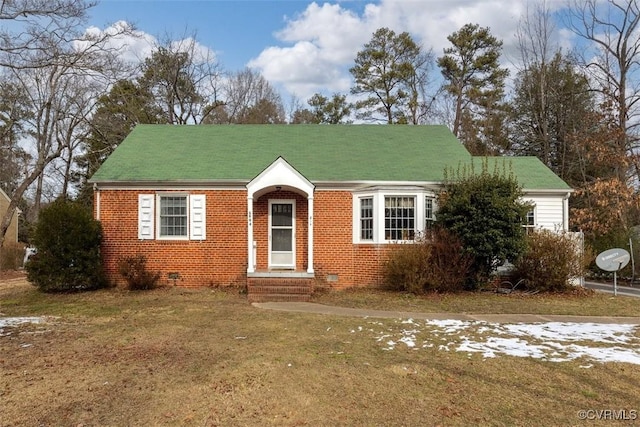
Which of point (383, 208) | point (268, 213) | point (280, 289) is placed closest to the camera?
point (280, 289)

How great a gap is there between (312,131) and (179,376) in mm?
12569

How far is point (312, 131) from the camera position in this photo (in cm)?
1659

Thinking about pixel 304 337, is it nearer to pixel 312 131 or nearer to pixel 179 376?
pixel 179 376

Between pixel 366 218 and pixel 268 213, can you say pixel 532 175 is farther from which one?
pixel 268 213

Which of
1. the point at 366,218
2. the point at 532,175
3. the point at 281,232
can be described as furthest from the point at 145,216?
the point at 532,175

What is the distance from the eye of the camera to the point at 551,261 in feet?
38.9

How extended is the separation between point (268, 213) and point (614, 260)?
992 cm

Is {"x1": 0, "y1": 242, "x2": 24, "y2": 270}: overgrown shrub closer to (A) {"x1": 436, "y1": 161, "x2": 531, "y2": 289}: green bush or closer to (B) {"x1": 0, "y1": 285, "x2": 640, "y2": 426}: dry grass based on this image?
(B) {"x1": 0, "y1": 285, "x2": 640, "y2": 426}: dry grass

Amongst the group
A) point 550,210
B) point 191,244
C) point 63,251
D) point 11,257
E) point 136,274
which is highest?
point 550,210

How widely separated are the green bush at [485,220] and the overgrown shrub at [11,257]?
21739mm

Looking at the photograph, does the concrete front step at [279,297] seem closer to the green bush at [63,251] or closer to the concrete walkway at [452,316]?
the concrete walkway at [452,316]

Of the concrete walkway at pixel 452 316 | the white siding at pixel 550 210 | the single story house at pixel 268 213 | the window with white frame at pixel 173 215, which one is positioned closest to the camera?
the concrete walkway at pixel 452 316

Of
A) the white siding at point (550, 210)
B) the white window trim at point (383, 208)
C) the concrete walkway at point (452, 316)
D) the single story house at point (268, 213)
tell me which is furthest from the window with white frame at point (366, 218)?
the white siding at point (550, 210)

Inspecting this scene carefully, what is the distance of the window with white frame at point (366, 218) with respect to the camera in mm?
12969
